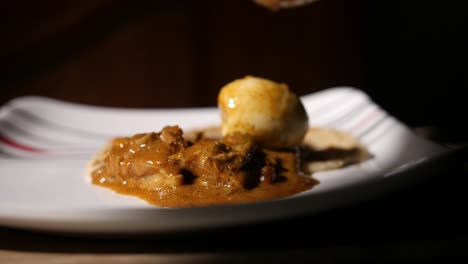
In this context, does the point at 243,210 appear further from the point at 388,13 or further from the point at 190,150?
the point at 388,13

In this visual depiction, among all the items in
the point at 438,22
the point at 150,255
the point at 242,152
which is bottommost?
the point at 150,255

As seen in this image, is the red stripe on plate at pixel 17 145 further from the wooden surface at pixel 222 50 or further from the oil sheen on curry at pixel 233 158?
the wooden surface at pixel 222 50

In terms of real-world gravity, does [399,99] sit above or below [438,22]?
below

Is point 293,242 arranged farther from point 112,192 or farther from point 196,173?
point 112,192

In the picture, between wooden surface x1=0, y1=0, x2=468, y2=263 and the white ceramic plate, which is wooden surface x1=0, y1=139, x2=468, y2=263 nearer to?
the white ceramic plate

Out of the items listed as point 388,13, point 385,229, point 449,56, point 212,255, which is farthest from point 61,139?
point 449,56

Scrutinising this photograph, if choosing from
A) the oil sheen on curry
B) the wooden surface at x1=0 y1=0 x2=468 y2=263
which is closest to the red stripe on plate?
the oil sheen on curry

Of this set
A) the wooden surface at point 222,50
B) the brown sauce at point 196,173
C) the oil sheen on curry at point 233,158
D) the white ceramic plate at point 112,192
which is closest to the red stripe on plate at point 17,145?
the white ceramic plate at point 112,192
